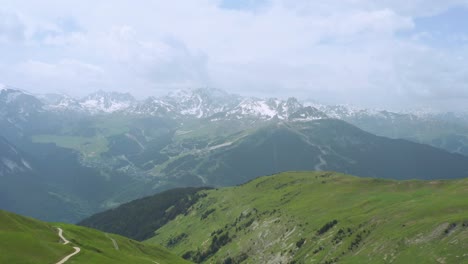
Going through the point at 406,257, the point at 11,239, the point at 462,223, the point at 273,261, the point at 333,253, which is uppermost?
the point at 11,239

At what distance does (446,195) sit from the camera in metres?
162

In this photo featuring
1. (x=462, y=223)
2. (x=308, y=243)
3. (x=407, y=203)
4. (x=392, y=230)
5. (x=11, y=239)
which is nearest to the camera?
(x=11, y=239)

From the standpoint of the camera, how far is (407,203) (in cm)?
16675

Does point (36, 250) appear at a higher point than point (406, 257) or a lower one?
higher

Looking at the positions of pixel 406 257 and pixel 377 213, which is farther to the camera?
pixel 377 213

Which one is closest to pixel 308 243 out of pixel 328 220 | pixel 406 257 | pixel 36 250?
pixel 328 220

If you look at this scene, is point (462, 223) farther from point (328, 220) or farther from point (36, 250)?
point (36, 250)

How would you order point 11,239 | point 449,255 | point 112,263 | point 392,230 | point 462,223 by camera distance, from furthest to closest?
1. point 392,230
2. point 462,223
3. point 449,255
4. point 112,263
5. point 11,239

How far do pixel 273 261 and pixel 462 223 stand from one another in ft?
319

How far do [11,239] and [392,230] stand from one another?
10796 centimetres

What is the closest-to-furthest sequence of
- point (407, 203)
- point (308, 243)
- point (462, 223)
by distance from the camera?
point (462, 223)
point (407, 203)
point (308, 243)

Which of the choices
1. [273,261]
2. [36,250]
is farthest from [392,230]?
[36,250]

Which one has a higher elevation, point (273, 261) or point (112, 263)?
point (112, 263)

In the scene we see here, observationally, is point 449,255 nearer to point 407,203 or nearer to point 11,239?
point 407,203
